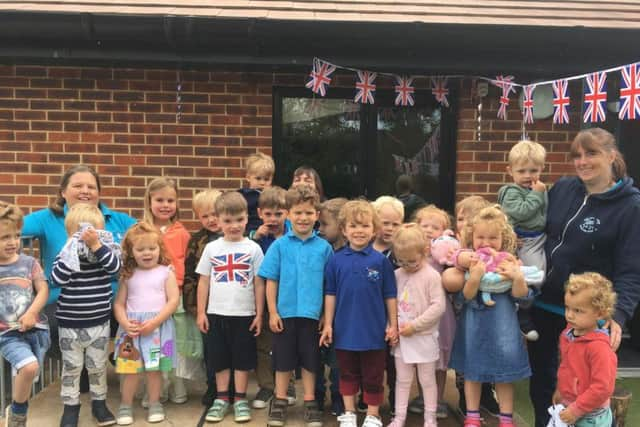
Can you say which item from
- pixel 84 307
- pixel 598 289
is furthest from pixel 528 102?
pixel 84 307

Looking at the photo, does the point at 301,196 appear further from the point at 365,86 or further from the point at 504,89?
the point at 504,89

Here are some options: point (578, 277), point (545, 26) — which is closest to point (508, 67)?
point (545, 26)

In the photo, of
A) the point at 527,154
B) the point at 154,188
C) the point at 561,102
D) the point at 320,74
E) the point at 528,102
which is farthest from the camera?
the point at 320,74

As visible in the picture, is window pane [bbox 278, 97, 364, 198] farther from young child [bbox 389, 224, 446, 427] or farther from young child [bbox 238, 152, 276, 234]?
young child [bbox 389, 224, 446, 427]

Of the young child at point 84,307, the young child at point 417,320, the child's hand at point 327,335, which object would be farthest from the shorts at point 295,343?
the young child at point 84,307

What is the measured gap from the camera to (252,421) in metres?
3.43

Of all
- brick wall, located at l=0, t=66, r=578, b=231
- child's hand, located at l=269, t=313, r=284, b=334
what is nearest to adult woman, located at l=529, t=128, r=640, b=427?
child's hand, located at l=269, t=313, r=284, b=334

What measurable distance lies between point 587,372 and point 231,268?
2.09 meters

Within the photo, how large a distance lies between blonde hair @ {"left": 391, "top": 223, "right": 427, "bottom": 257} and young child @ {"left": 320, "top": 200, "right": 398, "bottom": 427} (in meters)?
0.14

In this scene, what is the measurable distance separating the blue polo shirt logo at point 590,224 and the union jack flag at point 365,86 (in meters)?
2.29

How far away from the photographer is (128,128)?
16.1 ft

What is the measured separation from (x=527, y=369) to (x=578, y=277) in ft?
2.40

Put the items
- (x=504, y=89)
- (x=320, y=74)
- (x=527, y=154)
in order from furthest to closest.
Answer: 1. (x=504, y=89)
2. (x=320, y=74)
3. (x=527, y=154)

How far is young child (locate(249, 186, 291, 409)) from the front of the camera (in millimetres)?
3602
